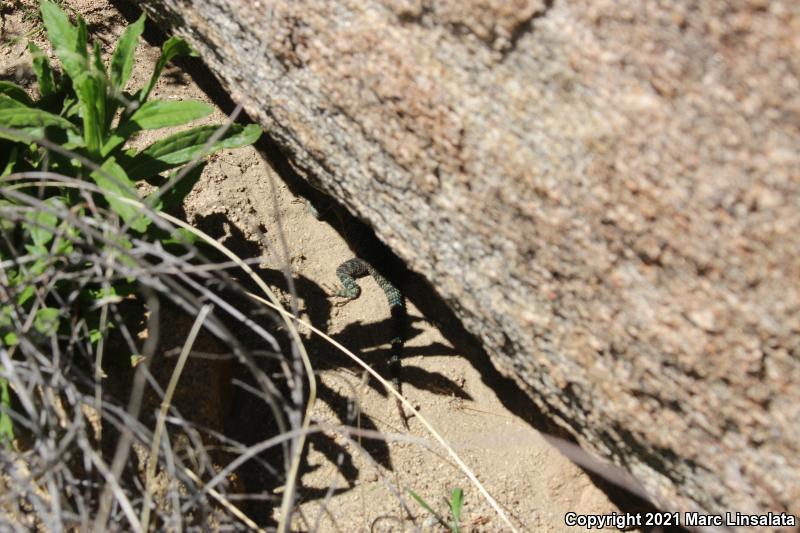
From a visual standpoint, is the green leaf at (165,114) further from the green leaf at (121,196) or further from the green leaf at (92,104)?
the green leaf at (121,196)

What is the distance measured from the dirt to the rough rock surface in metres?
0.72

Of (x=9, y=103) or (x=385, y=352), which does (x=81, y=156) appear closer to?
(x=9, y=103)

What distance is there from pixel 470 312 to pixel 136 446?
58.2 inches

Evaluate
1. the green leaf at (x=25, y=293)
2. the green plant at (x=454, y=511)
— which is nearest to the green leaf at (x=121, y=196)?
the green leaf at (x=25, y=293)

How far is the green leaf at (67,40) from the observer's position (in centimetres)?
283

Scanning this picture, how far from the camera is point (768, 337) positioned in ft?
6.75

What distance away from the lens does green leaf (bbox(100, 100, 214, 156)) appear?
115 inches

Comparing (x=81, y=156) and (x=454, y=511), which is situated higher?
(x=81, y=156)

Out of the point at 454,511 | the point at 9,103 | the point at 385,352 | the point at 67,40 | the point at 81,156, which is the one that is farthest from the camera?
the point at 385,352

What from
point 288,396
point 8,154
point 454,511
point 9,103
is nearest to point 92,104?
point 9,103

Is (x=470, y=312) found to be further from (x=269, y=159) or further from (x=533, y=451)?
(x=269, y=159)

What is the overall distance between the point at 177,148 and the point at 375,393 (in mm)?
1586

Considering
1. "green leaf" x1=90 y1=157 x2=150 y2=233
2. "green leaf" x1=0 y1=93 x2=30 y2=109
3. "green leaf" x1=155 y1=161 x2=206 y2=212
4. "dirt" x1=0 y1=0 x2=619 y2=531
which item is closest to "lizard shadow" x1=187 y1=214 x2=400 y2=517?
"dirt" x1=0 y1=0 x2=619 y2=531

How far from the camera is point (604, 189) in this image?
85.2 inches
